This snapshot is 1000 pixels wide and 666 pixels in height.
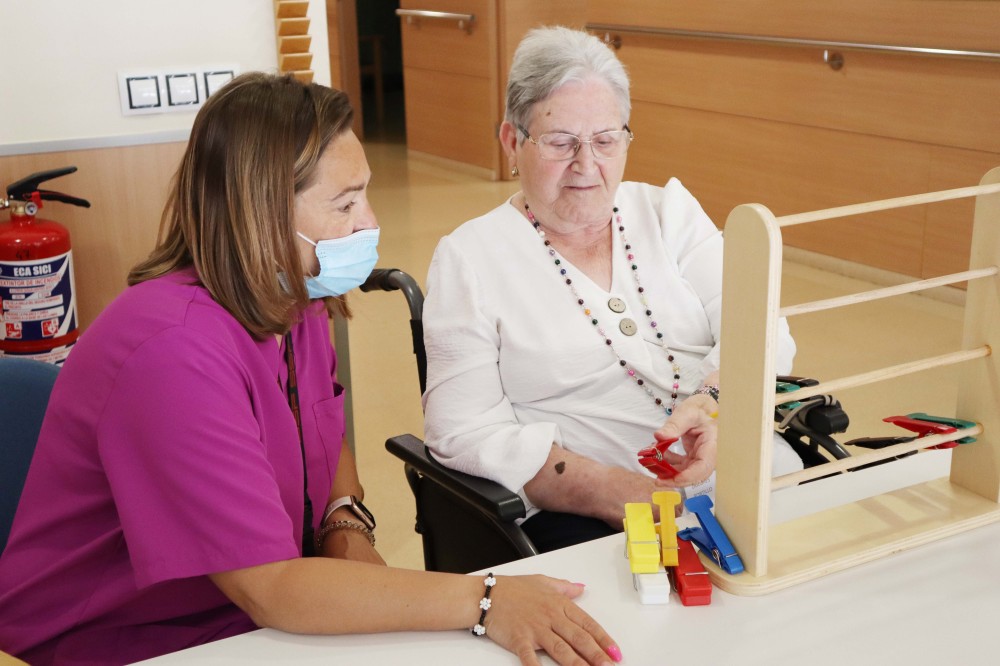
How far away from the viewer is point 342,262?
57.7 inches

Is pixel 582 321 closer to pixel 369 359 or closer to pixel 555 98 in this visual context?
pixel 555 98

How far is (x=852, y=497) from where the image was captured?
138 cm

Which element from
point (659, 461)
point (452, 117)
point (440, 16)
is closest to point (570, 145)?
point (659, 461)

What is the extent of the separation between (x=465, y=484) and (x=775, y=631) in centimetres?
62

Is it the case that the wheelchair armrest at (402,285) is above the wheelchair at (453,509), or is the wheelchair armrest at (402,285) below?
above

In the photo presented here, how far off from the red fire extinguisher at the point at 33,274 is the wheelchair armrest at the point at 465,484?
3.62 feet

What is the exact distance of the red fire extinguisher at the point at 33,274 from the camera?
2.40m

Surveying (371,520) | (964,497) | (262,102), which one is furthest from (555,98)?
(964,497)

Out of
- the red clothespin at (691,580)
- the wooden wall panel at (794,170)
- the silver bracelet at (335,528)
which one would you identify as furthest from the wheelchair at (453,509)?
the wooden wall panel at (794,170)

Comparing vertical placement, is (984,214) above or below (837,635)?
above

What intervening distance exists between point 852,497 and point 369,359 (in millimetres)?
2719

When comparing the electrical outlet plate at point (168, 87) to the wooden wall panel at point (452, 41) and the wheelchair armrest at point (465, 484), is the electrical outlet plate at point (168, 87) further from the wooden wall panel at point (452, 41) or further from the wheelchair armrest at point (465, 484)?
the wooden wall panel at point (452, 41)

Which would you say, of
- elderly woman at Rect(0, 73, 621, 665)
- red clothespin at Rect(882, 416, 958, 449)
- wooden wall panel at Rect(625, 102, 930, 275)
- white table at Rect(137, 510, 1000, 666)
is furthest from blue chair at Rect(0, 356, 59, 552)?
wooden wall panel at Rect(625, 102, 930, 275)

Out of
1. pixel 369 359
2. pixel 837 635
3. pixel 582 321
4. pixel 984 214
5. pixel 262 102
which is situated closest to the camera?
pixel 837 635
